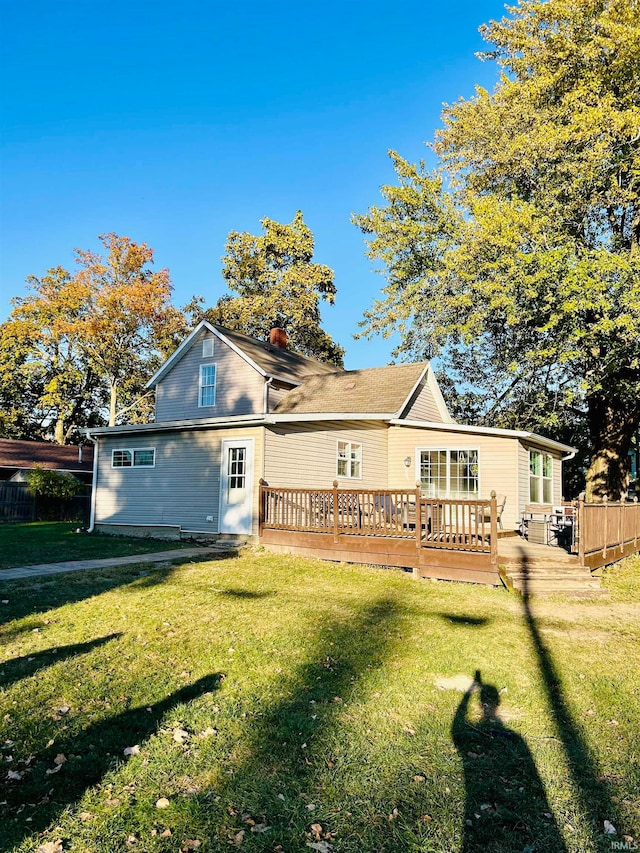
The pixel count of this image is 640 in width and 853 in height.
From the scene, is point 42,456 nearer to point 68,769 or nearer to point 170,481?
point 170,481

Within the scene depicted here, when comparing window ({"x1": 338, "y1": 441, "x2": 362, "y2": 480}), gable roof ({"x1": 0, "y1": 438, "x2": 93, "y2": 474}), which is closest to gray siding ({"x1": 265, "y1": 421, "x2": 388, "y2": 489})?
window ({"x1": 338, "y1": 441, "x2": 362, "y2": 480})

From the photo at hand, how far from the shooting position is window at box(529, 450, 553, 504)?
1540cm

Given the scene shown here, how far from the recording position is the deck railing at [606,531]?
998 cm

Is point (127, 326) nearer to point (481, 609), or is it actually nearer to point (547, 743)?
point (481, 609)

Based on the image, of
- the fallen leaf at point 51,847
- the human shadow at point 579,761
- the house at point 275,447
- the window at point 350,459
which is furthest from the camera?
the window at point 350,459

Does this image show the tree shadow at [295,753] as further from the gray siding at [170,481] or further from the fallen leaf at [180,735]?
the gray siding at [170,481]

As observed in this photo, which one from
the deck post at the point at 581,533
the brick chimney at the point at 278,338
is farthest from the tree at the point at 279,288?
the deck post at the point at 581,533

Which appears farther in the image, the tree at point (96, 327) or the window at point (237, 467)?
the tree at point (96, 327)

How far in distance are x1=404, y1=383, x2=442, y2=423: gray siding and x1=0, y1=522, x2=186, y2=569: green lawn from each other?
8.08 meters

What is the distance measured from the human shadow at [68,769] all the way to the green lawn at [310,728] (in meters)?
0.01

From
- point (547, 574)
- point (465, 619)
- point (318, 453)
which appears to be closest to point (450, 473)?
point (318, 453)

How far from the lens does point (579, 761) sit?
11.9 feet

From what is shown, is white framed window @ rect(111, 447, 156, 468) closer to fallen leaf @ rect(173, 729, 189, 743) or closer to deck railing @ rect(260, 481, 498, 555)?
deck railing @ rect(260, 481, 498, 555)

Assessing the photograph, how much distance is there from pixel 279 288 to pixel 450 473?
2203 centimetres
